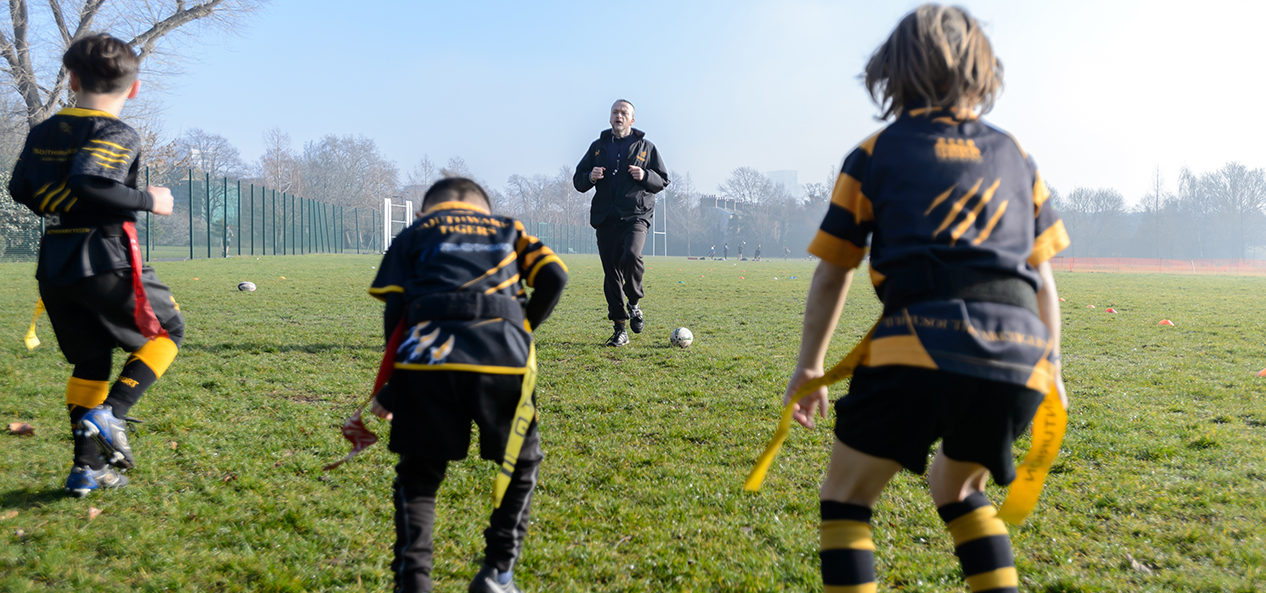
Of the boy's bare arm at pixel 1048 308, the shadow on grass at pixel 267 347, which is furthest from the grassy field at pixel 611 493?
the boy's bare arm at pixel 1048 308

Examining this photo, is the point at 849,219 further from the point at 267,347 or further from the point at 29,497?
Answer: the point at 267,347

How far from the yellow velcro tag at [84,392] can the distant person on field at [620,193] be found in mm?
4616

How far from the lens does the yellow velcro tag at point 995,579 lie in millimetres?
1778

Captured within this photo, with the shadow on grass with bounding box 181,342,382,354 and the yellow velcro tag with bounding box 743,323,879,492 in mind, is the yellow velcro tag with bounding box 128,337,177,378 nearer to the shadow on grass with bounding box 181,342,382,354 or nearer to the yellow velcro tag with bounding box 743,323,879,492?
the yellow velcro tag with bounding box 743,323,879,492

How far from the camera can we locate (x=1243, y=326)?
9.89m

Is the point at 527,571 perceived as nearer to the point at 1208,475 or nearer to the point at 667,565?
the point at 667,565

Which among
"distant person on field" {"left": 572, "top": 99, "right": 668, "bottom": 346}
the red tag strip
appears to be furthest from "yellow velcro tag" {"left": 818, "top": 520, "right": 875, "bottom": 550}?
"distant person on field" {"left": 572, "top": 99, "right": 668, "bottom": 346}

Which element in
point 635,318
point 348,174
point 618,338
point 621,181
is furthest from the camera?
point 348,174

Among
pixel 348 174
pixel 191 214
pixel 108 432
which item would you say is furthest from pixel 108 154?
pixel 348 174

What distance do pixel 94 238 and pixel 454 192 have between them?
5.75 feet

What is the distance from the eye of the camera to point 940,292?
157 cm

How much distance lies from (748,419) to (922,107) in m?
3.12

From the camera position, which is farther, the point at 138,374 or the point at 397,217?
the point at 397,217

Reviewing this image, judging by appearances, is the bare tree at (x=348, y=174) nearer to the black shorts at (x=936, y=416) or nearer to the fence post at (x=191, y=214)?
the fence post at (x=191, y=214)
